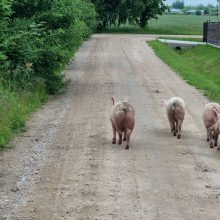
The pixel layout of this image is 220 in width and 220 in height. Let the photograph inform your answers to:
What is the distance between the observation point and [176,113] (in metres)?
12.5

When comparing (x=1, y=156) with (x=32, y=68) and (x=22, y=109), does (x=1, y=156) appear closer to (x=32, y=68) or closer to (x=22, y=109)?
(x=22, y=109)

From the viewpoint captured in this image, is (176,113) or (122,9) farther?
(122,9)

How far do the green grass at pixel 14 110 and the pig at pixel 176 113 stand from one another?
3274 millimetres

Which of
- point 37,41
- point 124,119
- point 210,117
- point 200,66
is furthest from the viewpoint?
point 200,66

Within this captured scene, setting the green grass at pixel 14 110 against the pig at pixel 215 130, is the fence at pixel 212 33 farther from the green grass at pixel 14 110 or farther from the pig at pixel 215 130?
the pig at pixel 215 130

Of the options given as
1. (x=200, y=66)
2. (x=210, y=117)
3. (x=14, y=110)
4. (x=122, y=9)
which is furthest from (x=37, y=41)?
(x=122, y=9)

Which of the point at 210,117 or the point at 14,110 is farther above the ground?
the point at 210,117

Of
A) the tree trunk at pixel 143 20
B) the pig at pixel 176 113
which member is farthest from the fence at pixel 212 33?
Answer: the pig at pixel 176 113

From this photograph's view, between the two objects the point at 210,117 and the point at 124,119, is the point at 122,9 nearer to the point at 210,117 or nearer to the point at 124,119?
the point at 210,117

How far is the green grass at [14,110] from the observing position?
12553mm

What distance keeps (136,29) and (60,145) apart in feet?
200

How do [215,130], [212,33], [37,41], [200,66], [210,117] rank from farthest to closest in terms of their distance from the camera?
[212,33]
[200,66]
[37,41]
[210,117]
[215,130]

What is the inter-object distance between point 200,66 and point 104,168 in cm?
2504

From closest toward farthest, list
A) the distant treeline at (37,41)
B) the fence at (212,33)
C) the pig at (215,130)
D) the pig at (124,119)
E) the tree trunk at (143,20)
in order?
1. the pig at (124,119)
2. the pig at (215,130)
3. the distant treeline at (37,41)
4. the fence at (212,33)
5. the tree trunk at (143,20)
